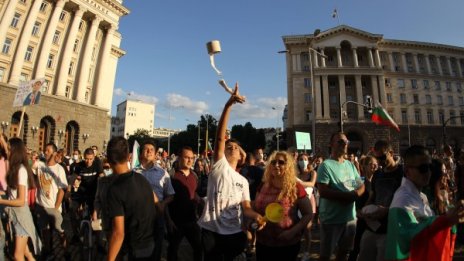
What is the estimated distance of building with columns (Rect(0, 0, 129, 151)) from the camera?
103 ft

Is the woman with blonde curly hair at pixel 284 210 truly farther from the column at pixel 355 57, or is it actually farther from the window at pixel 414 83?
the window at pixel 414 83

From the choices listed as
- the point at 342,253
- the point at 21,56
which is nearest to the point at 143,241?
the point at 342,253

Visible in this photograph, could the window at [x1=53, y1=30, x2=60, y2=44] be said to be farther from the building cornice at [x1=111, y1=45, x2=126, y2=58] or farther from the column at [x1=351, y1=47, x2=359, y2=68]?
the column at [x1=351, y1=47, x2=359, y2=68]

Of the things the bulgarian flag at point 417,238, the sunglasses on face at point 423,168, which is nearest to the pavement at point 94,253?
the bulgarian flag at point 417,238

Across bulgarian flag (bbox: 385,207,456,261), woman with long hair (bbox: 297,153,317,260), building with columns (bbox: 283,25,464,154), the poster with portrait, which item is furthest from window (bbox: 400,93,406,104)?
bulgarian flag (bbox: 385,207,456,261)

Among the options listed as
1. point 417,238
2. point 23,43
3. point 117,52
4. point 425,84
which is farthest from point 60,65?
point 425,84

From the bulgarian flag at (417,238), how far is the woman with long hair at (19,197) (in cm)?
445

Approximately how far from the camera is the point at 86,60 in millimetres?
37938

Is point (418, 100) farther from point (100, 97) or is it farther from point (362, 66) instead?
point (100, 97)

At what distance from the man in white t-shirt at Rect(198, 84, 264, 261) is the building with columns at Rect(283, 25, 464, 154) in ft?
153

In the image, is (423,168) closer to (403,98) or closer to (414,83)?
(403,98)

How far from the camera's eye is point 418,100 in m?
56.1

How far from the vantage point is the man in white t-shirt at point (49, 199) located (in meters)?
5.62

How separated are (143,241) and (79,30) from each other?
143 ft
